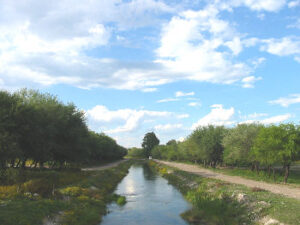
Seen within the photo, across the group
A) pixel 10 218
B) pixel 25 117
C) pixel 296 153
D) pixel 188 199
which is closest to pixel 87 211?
pixel 10 218

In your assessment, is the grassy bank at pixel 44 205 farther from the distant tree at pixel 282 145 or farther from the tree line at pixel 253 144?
the tree line at pixel 253 144

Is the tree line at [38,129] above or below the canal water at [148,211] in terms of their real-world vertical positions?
above

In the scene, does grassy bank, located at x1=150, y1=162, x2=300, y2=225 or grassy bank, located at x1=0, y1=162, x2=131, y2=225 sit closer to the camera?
grassy bank, located at x1=0, y1=162, x2=131, y2=225

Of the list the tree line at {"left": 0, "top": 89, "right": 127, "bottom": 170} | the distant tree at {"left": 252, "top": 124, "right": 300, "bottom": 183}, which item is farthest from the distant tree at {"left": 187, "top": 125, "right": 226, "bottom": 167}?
the tree line at {"left": 0, "top": 89, "right": 127, "bottom": 170}

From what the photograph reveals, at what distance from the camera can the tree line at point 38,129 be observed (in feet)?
105

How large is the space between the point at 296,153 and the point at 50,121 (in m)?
35.0

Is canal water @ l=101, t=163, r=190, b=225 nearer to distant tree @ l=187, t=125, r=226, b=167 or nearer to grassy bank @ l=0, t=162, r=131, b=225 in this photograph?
grassy bank @ l=0, t=162, r=131, b=225

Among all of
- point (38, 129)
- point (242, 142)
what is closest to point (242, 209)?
point (38, 129)

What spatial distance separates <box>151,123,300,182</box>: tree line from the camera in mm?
40750

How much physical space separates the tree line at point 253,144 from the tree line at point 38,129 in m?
29.8

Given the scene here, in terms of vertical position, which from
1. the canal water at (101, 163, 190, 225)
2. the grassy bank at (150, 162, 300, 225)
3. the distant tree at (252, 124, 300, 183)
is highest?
the distant tree at (252, 124, 300, 183)

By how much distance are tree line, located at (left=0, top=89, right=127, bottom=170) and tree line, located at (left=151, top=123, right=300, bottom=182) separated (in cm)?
2983

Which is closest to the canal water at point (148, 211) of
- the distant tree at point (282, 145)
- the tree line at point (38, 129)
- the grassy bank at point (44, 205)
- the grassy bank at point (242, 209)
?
the grassy bank at point (44, 205)

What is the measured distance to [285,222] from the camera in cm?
1747
